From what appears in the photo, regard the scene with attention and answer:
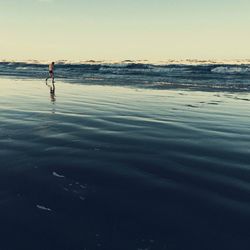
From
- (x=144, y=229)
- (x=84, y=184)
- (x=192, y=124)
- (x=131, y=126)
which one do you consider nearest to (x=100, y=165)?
(x=84, y=184)

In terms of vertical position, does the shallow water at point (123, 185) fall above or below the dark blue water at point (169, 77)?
above

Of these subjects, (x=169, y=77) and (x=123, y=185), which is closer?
(x=123, y=185)

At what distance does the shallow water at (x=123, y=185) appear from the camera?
4.28 m

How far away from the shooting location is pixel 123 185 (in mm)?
5910

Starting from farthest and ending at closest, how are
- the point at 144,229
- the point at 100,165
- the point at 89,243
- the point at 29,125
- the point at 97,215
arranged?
the point at 29,125, the point at 100,165, the point at 97,215, the point at 144,229, the point at 89,243

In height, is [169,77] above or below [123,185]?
below

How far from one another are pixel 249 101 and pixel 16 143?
13.9 m

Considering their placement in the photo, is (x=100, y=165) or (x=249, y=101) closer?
(x=100, y=165)

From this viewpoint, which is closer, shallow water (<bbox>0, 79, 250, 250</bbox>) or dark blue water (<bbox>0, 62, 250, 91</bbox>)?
shallow water (<bbox>0, 79, 250, 250</bbox>)

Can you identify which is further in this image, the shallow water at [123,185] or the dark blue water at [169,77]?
the dark blue water at [169,77]

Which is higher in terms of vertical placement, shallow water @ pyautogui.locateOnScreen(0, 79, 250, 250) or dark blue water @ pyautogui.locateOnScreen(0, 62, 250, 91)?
shallow water @ pyautogui.locateOnScreen(0, 79, 250, 250)

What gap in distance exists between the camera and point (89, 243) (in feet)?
13.3

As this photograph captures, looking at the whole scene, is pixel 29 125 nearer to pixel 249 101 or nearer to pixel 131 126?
pixel 131 126

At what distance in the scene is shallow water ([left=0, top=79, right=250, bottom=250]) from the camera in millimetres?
4277
